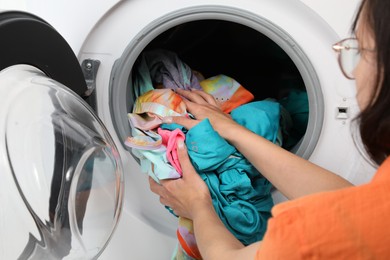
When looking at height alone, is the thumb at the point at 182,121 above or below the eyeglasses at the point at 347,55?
below

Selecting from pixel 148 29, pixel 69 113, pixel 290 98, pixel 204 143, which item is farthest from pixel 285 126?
pixel 69 113

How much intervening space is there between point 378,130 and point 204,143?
16.9 inches

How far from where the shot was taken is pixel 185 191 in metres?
0.90

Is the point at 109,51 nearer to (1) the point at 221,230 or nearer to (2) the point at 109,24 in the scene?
(2) the point at 109,24

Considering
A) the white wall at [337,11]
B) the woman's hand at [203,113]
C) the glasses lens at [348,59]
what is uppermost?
the white wall at [337,11]

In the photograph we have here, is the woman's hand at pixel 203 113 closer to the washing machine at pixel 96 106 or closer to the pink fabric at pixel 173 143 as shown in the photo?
the pink fabric at pixel 173 143

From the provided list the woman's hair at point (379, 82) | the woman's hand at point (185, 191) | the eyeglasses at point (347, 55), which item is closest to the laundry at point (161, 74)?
the woman's hand at point (185, 191)

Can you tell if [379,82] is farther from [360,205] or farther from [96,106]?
[96,106]

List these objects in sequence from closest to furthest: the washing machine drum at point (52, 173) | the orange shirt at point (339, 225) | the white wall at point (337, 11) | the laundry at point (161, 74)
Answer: the orange shirt at point (339, 225)
the washing machine drum at point (52, 173)
the white wall at point (337, 11)
the laundry at point (161, 74)

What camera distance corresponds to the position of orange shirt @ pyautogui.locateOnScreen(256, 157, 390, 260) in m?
0.46

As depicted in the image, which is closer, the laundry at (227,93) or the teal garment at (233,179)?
the teal garment at (233,179)

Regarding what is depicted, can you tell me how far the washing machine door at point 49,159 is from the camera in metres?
0.75

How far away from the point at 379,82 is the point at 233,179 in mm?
473

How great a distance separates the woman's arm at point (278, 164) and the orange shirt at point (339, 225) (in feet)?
1.10
